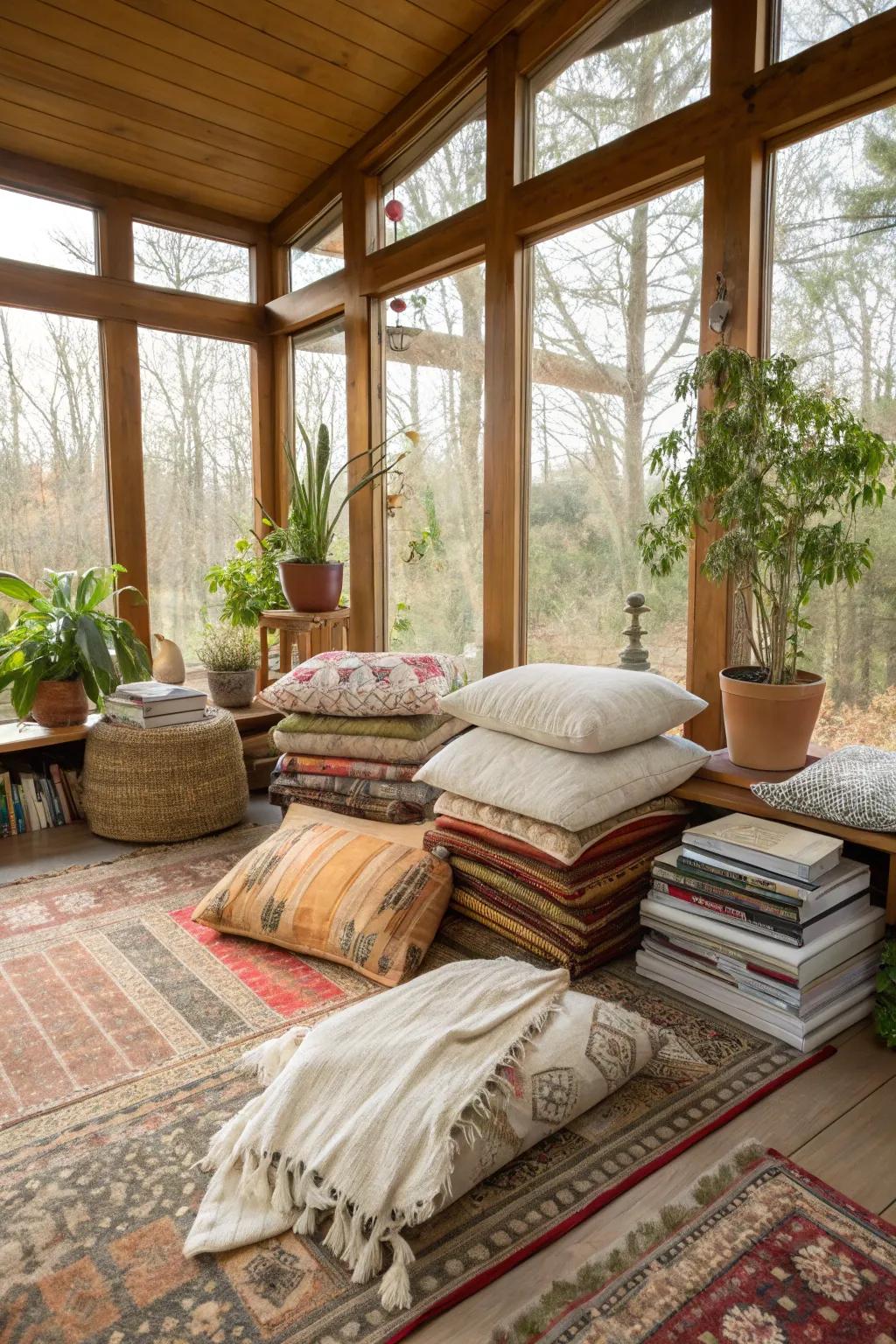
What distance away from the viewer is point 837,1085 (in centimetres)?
174

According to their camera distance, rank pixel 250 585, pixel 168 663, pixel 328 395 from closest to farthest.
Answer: pixel 168 663, pixel 250 585, pixel 328 395

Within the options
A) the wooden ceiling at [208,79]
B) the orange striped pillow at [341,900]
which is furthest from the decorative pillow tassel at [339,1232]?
the wooden ceiling at [208,79]

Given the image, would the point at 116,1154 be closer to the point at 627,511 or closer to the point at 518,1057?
the point at 518,1057

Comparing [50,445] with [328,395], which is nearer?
[50,445]

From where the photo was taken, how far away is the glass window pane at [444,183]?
11.2ft

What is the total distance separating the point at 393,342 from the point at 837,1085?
316 centimetres

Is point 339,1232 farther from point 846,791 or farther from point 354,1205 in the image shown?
point 846,791

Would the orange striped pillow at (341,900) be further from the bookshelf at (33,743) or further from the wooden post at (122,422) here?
the wooden post at (122,422)

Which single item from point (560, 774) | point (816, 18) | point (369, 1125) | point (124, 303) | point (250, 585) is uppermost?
point (816, 18)

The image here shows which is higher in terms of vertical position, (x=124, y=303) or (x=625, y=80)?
(x=625, y=80)

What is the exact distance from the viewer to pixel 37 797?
11.2 feet

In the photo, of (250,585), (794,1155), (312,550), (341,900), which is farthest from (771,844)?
(250,585)

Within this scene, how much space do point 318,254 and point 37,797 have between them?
2700 millimetres

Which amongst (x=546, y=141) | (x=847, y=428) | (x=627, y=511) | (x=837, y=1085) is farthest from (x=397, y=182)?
(x=837, y=1085)
